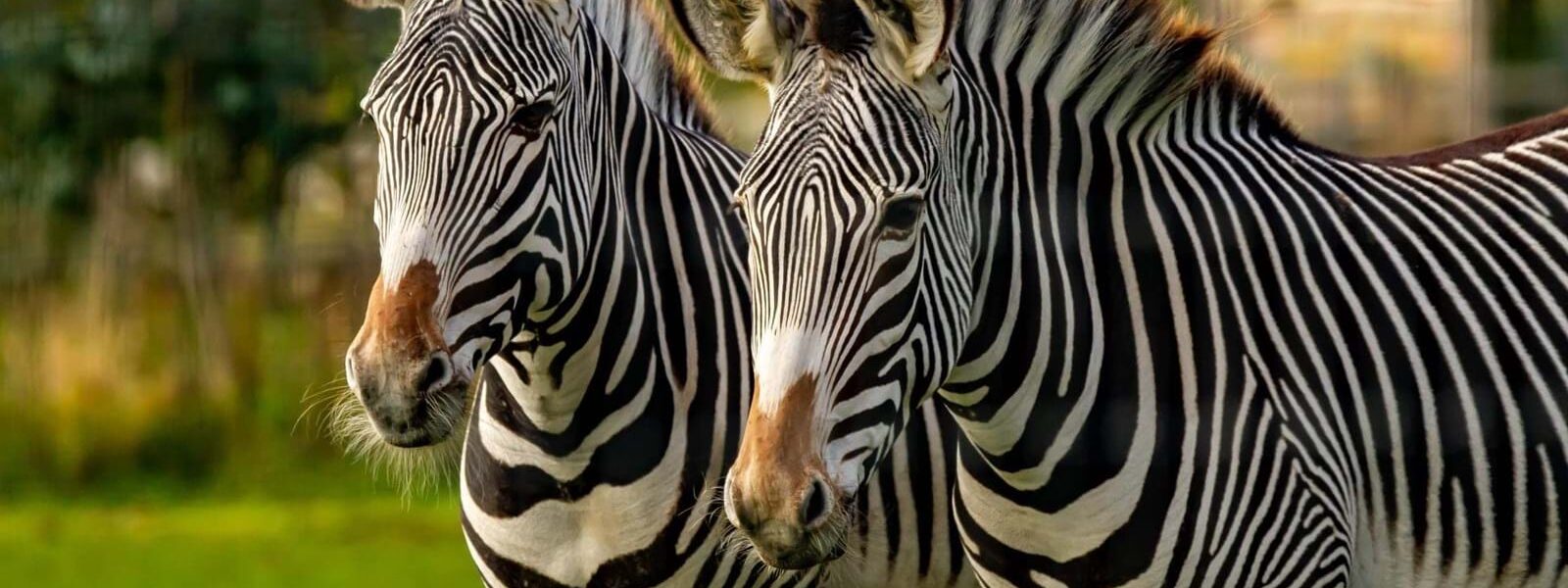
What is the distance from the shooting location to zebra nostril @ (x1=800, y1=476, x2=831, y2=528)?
Answer: 8.82 feet

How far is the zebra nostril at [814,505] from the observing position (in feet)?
8.82

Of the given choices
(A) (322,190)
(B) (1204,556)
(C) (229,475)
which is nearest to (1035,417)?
(B) (1204,556)

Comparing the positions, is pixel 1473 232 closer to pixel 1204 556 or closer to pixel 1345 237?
pixel 1345 237

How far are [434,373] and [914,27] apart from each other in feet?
3.44

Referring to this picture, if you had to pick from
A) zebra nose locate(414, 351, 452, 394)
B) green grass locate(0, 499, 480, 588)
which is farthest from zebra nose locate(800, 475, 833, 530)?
green grass locate(0, 499, 480, 588)

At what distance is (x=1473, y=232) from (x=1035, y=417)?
1.04 metres

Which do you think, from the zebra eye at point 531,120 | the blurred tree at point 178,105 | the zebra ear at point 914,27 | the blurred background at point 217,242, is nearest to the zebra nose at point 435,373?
the zebra eye at point 531,120

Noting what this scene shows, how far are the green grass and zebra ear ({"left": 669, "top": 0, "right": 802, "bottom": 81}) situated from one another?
4.24 meters

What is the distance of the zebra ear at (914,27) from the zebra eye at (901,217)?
9.0 inches

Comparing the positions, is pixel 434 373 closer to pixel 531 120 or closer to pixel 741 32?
pixel 531 120

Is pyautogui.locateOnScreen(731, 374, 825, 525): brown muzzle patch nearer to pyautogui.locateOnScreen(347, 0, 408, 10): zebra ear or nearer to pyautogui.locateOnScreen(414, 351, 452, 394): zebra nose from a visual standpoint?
pyautogui.locateOnScreen(414, 351, 452, 394): zebra nose

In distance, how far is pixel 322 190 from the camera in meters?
8.42

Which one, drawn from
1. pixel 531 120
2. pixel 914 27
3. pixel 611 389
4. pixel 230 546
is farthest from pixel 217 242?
pixel 914 27

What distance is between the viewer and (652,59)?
4.18m
